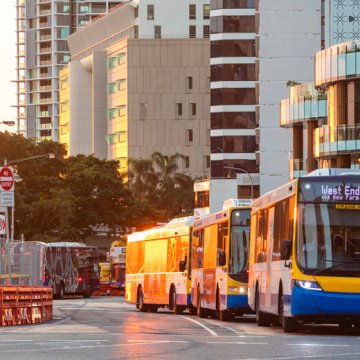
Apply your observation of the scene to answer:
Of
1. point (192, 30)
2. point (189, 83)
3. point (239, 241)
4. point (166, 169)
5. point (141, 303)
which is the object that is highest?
point (192, 30)

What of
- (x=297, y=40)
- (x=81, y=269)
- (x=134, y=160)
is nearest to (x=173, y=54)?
(x=134, y=160)

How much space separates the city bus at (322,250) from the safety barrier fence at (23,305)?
8675 mm

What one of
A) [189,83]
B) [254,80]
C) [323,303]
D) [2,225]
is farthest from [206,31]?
[323,303]

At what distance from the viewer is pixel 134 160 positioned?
16100 cm

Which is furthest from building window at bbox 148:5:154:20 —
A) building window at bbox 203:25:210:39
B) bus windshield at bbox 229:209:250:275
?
bus windshield at bbox 229:209:250:275

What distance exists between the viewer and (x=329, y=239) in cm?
2781

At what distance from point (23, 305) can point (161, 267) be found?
1372 cm

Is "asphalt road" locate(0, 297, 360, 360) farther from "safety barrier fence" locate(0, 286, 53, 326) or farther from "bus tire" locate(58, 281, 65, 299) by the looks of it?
"bus tire" locate(58, 281, 65, 299)

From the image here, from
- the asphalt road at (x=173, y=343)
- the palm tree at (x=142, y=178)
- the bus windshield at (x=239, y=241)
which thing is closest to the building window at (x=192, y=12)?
the palm tree at (x=142, y=178)

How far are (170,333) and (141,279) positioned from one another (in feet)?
83.0

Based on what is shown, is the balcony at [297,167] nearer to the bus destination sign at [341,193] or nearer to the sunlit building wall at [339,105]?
the sunlit building wall at [339,105]

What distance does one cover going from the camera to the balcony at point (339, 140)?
8219 cm

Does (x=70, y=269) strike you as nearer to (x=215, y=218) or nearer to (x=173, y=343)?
(x=215, y=218)

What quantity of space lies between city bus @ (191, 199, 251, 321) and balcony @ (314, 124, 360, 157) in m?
40.6
